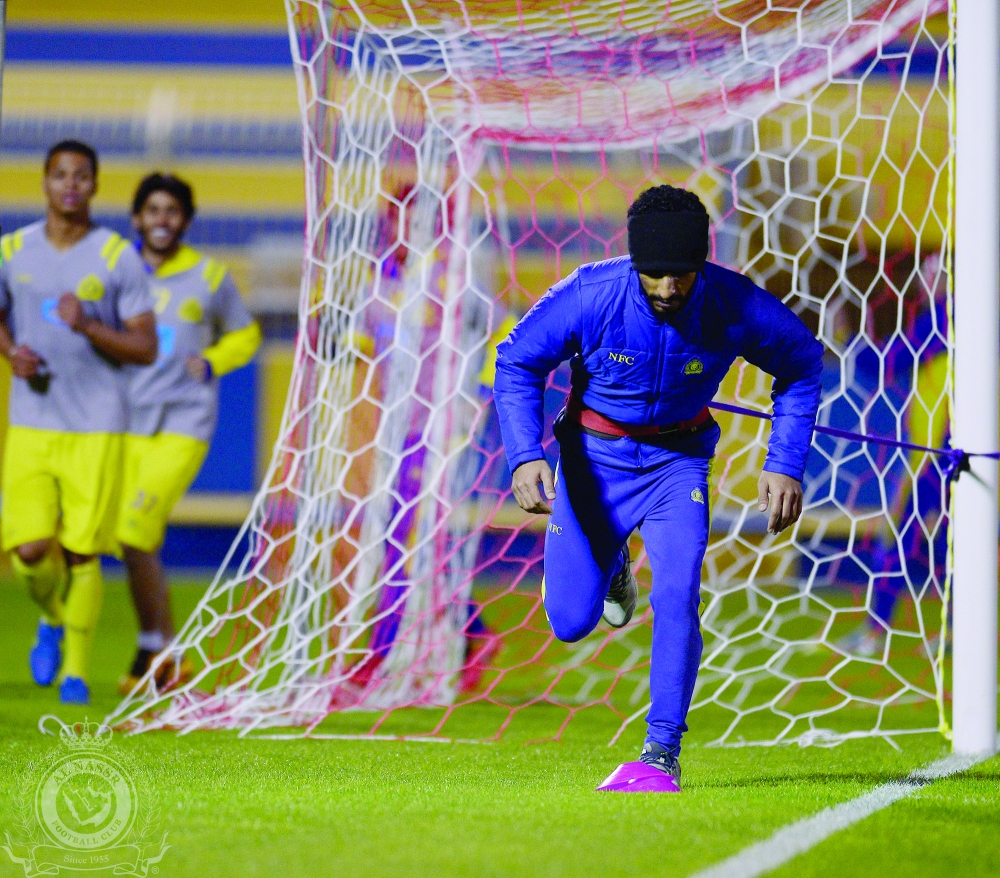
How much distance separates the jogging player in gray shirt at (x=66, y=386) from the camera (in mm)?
5207

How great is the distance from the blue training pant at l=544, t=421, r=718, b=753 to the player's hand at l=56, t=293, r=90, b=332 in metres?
2.44

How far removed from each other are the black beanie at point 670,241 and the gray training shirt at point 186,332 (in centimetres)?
327

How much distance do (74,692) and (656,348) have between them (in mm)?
2862

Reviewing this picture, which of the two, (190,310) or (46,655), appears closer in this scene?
(46,655)

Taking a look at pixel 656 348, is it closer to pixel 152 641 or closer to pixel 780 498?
pixel 780 498

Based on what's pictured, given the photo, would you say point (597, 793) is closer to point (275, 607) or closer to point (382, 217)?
point (275, 607)

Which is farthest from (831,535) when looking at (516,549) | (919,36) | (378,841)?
(378,841)

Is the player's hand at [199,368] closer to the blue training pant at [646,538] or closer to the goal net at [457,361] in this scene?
the goal net at [457,361]

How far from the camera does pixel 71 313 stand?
16.6ft

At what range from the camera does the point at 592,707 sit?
16.9ft

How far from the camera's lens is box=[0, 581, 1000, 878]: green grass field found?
244cm

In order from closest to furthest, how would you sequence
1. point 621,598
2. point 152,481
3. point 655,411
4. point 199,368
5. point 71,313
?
point 655,411, point 621,598, point 71,313, point 152,481, point 199,368

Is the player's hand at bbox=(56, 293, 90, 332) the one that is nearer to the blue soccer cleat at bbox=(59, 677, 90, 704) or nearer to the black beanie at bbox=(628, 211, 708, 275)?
the blue soccer cleat at bbox=(59, 677, 90, 704)

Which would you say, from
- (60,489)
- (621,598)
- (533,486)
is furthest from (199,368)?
(533,486)
